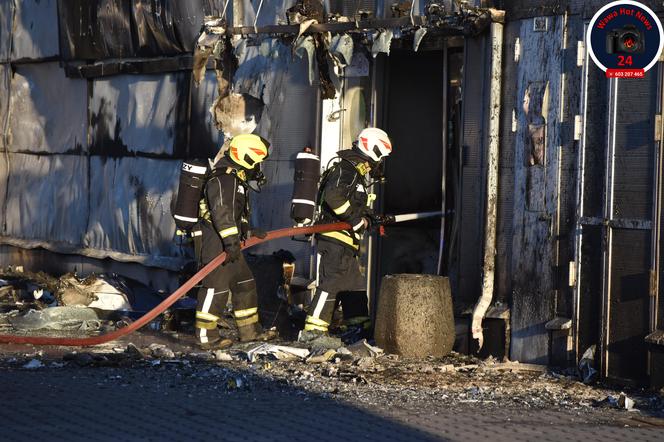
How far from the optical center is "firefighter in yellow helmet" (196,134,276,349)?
496 inches

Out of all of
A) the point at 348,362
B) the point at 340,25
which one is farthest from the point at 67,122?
the point at 348,362

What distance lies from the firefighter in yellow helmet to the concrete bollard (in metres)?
1.48

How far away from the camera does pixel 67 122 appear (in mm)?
17922

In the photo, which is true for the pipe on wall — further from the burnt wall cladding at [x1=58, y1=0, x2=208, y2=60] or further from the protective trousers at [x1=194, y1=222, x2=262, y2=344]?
the burnt wall cladding at [x1=58, y1=0, x2=208, y2=60]

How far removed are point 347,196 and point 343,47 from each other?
1.35 metres

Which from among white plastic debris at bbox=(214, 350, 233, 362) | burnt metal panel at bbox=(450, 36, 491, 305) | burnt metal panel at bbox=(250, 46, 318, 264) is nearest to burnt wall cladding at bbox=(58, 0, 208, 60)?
burnt metal panel at bbox=(250, 46, 318, 264)

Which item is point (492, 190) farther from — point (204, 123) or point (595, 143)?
point (204, 123)

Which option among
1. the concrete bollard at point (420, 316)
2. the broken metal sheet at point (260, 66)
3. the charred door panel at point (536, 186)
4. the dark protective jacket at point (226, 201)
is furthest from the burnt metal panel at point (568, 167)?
the broken metal sheet at point (260, 66)

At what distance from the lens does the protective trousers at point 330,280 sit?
41.4 ft

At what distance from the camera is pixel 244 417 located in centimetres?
911

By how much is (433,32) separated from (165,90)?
4.64m

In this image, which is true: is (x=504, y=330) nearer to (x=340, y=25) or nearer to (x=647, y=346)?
(x=647, y=346)

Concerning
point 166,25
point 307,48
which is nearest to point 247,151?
point 307,48

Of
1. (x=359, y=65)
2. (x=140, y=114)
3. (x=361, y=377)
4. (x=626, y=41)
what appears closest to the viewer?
(x=626, y=41)
